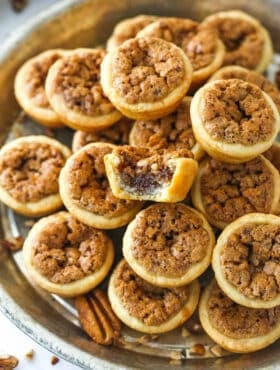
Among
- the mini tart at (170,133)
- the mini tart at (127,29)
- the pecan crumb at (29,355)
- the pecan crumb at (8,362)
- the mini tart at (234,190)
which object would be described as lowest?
the pecan crumb at (29,355)

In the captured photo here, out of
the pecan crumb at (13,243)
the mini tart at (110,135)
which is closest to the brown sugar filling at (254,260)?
the mini tart at (110,135)

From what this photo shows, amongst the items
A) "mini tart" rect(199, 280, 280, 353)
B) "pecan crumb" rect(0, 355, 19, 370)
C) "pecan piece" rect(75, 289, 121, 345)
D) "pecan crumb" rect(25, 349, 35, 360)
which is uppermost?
"pecan piece" rect(75, 289, 121, 345)

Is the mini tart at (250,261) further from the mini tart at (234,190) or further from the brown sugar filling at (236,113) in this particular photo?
the brown sugar filling at (236,113)

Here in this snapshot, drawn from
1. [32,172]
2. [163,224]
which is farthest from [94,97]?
[163,224]

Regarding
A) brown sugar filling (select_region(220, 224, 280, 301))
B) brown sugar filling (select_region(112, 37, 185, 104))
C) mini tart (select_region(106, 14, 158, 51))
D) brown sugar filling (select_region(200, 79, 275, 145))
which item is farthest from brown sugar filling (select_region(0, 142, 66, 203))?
brown sugar filling (select_region(220, 224, 280, 301))

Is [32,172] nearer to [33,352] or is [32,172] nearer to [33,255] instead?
[33,255]

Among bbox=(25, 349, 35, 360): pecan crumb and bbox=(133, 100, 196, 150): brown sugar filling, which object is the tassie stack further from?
bbox=(25, 349, 35, 360): pecan crumb
